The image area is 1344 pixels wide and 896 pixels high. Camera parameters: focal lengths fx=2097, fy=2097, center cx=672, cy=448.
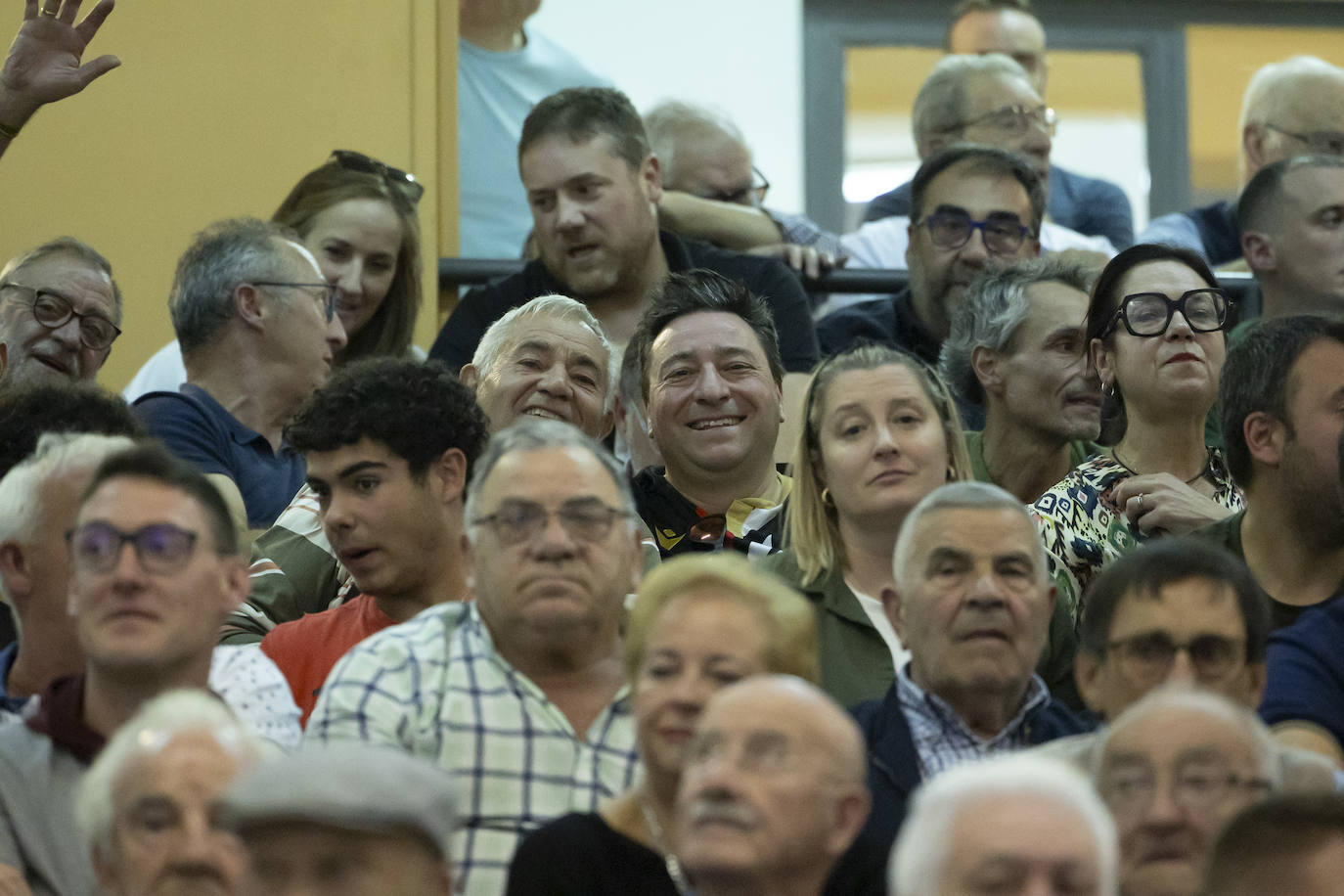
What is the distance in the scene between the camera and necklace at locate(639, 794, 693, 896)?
2600mm

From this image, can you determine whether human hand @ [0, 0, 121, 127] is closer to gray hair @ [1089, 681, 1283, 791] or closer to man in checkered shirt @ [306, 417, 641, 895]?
man in checkered shirt @ [306, 417, 641, 895]

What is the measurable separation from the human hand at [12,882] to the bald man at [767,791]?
0.91m

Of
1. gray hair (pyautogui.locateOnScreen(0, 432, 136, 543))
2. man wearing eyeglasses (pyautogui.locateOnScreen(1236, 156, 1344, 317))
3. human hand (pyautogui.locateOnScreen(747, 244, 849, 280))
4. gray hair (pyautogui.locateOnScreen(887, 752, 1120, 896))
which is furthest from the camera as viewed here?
human hand (pyautogui.locateOnScreen(747, 244, 849, 280))

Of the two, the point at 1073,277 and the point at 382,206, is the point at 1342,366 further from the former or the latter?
the point at 382,206

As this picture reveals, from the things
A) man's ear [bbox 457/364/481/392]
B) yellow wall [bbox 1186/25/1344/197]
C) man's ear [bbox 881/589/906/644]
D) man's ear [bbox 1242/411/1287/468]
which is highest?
yellow wall [bbox 1186/25/1344/197]

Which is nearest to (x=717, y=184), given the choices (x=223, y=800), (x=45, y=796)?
(x=45, y=796)

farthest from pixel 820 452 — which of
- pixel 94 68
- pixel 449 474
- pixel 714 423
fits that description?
pixel 94 68

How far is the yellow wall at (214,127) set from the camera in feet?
18.5

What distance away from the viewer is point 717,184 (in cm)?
546

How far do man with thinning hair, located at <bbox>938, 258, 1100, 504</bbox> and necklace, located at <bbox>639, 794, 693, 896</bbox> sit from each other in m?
1.82

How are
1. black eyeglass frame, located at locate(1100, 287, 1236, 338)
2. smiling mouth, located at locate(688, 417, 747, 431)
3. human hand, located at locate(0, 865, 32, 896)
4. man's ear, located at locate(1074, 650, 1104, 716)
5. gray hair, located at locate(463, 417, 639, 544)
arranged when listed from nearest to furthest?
human hand, located at locate(0, 865, 32, 896), man's ear, located at locate(1074, 650, 1104, 716), gray hair, located at locate(463, 417, 639, 544), smiling mouth, located at locate(688, 417, 747, 431), black eyeglass frame, located at locate(1100, 287, 1236, 338)

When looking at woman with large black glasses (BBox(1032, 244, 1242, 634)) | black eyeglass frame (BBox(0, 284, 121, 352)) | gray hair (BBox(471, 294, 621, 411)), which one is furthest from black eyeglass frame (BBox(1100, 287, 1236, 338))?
black eyeglass frame (BBox(0, 284, 121, 352))

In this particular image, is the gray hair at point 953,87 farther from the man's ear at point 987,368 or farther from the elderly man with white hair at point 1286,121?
the man's ear at point 987,368

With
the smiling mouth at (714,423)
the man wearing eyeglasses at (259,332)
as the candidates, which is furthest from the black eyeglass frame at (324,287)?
the smiling mouth at (714,423)
